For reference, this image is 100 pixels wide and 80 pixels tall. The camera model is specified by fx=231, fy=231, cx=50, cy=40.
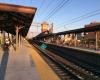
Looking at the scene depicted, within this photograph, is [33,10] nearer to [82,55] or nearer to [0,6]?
[0,6]

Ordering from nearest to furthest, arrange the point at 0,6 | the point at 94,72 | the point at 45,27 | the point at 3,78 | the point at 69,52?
the point at 3,78
the point at 94,72
the point at 0,6
the point at 69,52
the point at 45,27

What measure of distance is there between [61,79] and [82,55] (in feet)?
32.0

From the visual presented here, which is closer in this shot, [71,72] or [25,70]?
[71,72]

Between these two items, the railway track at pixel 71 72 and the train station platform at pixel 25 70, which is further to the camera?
the railway track at pixel 71 72

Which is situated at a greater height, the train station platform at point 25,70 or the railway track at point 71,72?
the train station platform at point 25,70

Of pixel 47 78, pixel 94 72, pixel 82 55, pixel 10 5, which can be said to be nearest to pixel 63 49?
pixel 82 55

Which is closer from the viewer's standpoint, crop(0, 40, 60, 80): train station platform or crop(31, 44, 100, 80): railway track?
crop(0, 40, 60, 80): train station platform

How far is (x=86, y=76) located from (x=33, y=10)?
10263mm

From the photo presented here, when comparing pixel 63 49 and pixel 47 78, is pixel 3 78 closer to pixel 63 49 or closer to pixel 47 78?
pixel 47 78

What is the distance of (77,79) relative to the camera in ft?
34.7

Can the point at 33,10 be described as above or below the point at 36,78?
above

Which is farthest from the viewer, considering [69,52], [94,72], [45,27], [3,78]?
[45,27]

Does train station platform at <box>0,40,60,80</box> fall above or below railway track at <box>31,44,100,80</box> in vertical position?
above

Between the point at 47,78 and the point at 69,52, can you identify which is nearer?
the point at 47,78
